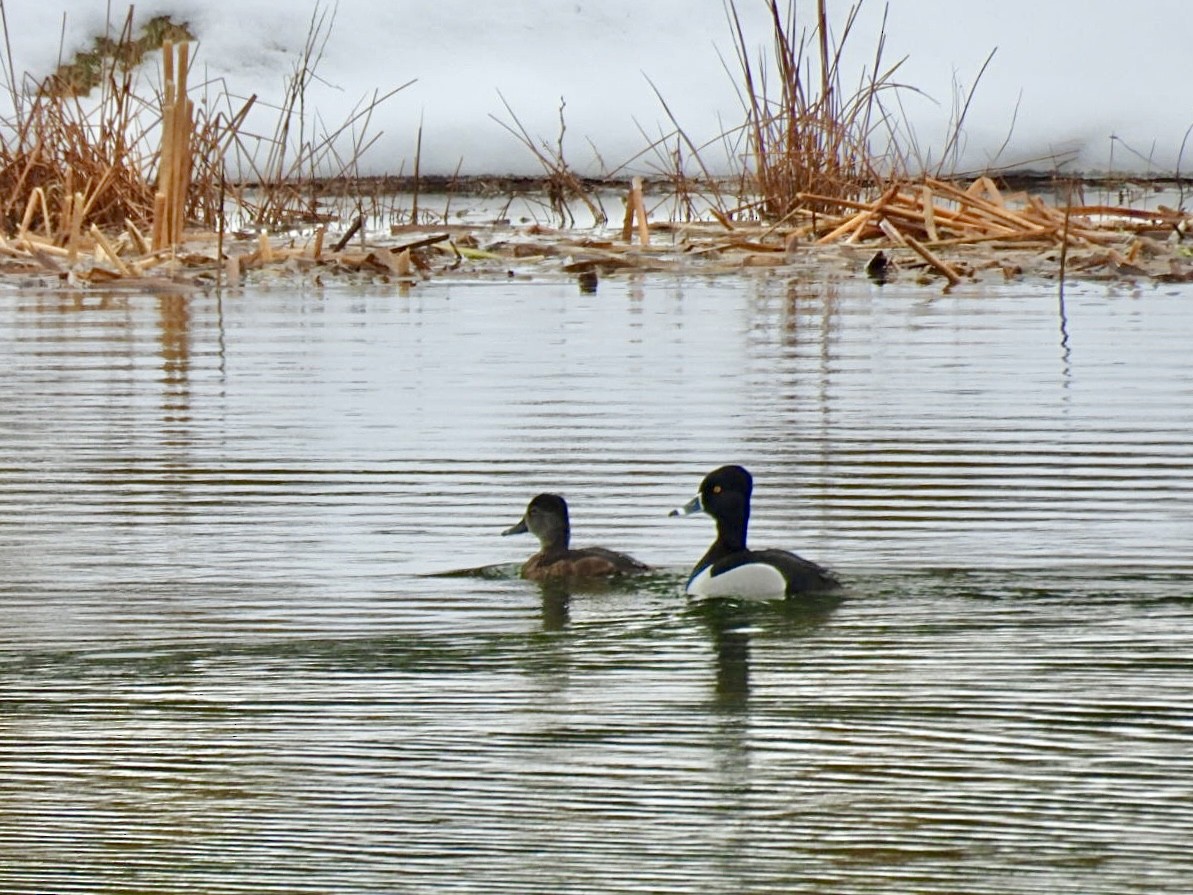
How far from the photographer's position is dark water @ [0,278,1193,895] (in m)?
3.22

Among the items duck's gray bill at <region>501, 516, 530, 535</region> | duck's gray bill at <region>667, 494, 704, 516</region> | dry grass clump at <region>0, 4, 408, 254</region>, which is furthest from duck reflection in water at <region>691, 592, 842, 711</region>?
dry grass clump at <region>0, 4, 408, 254</region>

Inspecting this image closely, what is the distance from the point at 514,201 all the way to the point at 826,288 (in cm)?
755

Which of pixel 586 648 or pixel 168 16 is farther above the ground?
pixel 168 16

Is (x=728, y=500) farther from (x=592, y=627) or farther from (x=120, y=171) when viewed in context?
(x=120, y=171)

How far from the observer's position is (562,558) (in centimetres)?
516

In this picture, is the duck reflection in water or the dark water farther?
the duck reflection in water

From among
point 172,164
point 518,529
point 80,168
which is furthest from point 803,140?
point 518,529

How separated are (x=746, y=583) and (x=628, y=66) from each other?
56.4ft

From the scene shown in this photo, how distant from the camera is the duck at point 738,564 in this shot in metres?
4.86

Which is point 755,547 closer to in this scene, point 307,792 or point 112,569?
point 112,569

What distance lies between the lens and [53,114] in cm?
1315

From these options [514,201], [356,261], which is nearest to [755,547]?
[356,261]

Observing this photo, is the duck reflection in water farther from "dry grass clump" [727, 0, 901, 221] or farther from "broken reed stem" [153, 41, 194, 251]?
"dry grass clump" [727, 0, 901, 221]

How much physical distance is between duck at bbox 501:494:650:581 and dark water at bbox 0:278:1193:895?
3.0 inches
